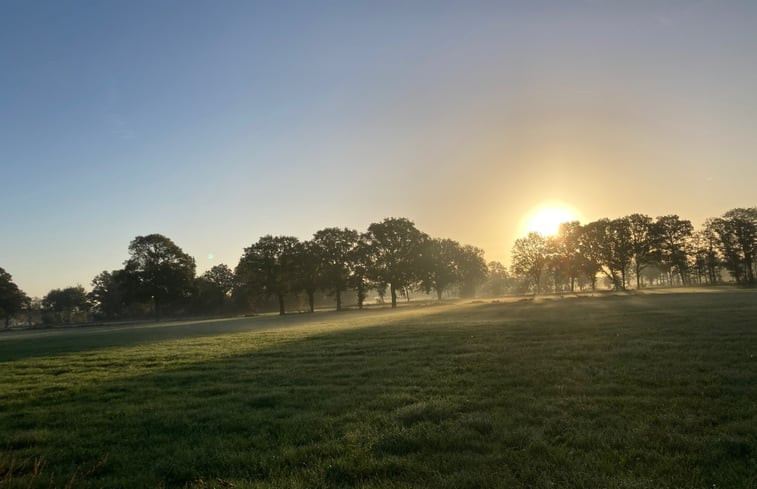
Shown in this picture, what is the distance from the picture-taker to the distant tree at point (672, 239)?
346 feet

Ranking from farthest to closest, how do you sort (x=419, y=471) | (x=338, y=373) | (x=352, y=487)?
(x=338, y=373) → (x=419, y=471) → (x=352, y=487)

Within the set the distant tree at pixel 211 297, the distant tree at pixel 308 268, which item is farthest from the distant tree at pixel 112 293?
the distant tree at pixel 308 268

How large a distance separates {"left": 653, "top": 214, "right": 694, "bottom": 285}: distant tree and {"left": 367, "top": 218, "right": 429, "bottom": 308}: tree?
6301cm

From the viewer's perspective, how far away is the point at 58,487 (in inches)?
263

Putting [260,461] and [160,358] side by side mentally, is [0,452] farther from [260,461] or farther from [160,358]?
[160,358]

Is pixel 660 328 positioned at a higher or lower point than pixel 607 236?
lower

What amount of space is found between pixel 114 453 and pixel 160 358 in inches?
576

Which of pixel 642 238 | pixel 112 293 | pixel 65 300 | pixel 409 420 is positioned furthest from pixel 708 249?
pixel 65 300

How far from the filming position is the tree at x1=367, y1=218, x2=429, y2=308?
9200cm

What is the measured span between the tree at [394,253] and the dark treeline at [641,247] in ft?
146

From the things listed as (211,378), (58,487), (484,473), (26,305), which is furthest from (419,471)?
(26,305)

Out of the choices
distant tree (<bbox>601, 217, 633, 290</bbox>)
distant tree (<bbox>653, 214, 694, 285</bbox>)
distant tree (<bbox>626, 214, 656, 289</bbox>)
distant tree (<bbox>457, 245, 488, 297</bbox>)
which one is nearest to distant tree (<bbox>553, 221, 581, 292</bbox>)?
A: distant tree (<bbox>601, 217, 633, 290</bbox>)

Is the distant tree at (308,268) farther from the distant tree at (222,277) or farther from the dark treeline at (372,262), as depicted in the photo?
the distant tree at (222,277)

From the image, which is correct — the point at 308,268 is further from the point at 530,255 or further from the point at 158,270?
the point at 530,255
